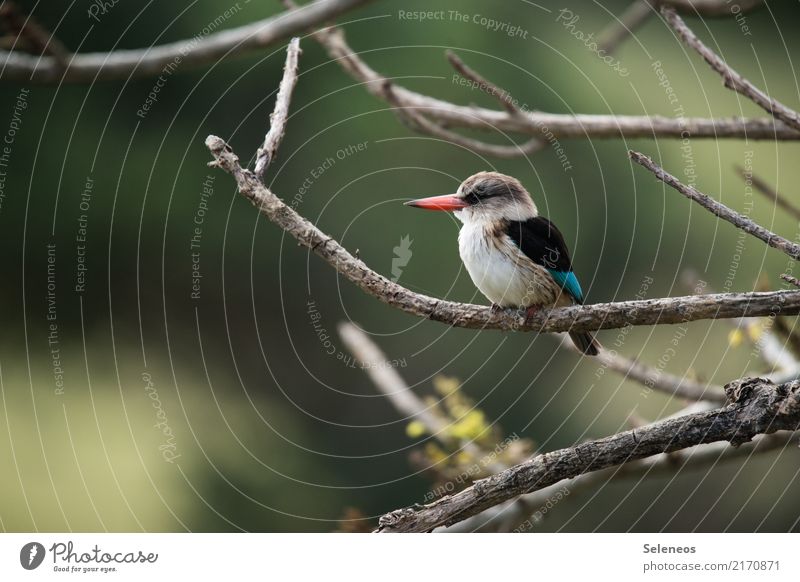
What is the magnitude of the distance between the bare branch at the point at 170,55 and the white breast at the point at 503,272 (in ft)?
2.24

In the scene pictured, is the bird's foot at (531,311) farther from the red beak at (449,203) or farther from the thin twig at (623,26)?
the thin twig at (623,26)

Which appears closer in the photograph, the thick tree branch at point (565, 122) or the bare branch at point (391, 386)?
the thick tree branch at point (565, 122)

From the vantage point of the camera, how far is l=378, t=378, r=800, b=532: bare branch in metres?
1.40

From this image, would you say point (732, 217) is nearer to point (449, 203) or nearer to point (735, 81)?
point (735, 81)

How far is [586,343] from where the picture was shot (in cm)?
232

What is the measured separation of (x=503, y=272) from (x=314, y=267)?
7.03ft

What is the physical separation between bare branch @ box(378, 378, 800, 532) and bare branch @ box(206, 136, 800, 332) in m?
0.18

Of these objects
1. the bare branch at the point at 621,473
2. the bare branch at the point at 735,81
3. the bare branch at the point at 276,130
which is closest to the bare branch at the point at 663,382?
the bare branch at the point at 621,473

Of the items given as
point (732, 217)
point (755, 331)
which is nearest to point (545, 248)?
point (755, 331)

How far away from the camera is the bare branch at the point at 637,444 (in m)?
1.40

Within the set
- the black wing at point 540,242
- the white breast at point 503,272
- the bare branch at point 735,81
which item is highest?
the bare branch at point 735,81

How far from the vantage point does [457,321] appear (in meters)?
1.74
